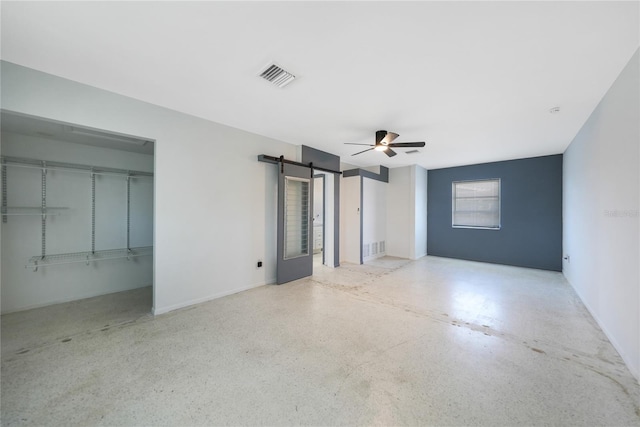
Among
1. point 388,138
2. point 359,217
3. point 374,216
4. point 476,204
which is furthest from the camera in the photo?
point 374,216

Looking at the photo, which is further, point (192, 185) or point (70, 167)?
point (70, 167)

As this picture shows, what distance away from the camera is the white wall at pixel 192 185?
2.34 metres

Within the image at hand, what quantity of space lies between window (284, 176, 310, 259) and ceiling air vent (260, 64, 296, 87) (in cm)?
200

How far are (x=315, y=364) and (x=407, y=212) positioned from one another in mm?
5387

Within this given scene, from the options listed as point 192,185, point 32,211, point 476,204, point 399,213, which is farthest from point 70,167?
point 476,204

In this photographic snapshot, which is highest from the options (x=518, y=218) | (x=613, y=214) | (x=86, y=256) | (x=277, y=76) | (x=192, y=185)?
(x=277, y=76)

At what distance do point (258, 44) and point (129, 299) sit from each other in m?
3.92

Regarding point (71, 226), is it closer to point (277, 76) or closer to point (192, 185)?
point (192, 185)

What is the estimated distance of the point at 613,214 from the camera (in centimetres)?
232

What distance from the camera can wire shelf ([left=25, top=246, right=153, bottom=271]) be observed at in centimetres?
306

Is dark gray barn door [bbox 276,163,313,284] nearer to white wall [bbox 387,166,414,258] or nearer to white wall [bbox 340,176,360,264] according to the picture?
white wall [bbox 340,176,360,264]

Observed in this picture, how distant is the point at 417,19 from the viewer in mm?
1587

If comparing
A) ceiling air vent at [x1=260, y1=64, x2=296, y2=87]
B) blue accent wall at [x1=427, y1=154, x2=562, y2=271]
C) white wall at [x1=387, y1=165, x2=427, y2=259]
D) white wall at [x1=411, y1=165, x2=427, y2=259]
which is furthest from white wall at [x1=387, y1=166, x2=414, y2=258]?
ceiling air vent at [x1=260, y1=64, x2=296, y2=87]

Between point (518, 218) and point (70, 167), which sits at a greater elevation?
point (70, 167)
